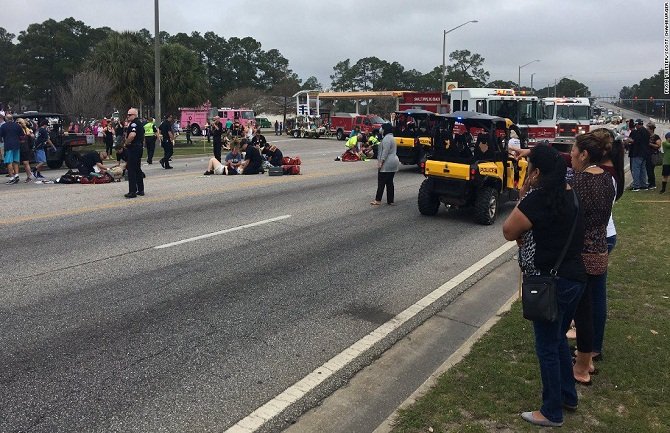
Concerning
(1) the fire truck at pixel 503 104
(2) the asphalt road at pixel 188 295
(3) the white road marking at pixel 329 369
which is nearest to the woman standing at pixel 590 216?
(3) the white road marking at pixel 329 369

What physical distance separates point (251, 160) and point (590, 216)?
15.1 m

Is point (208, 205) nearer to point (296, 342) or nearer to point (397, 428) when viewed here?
point (296, 342)

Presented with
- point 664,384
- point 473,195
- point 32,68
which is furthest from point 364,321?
point 32,68

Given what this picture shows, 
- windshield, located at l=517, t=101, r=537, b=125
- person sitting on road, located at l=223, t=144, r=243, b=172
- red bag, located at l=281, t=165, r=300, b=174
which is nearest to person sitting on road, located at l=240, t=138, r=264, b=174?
person sitting on road, located at l=223, t=144, r=243, b=172

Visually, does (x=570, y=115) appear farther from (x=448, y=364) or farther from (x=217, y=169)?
(x=448, y=364)

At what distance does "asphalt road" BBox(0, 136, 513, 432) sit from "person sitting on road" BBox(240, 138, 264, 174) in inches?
216

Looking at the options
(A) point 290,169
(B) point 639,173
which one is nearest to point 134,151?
(A) point 290,169

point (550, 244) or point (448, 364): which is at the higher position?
point (550, 244)

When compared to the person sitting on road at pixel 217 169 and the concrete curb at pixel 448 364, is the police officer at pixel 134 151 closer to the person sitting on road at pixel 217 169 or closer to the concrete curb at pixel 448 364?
the person sitting on road at pixel 217 169

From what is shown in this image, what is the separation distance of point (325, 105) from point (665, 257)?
3974 centimetres

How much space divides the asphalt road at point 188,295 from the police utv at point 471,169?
48 cm

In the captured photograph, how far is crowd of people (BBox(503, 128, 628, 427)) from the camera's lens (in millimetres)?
3623

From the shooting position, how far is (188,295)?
6422 millimetres

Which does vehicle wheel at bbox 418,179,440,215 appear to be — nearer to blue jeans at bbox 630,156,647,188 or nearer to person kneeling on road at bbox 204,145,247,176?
blue jeans at bbox 630,156,647,188
